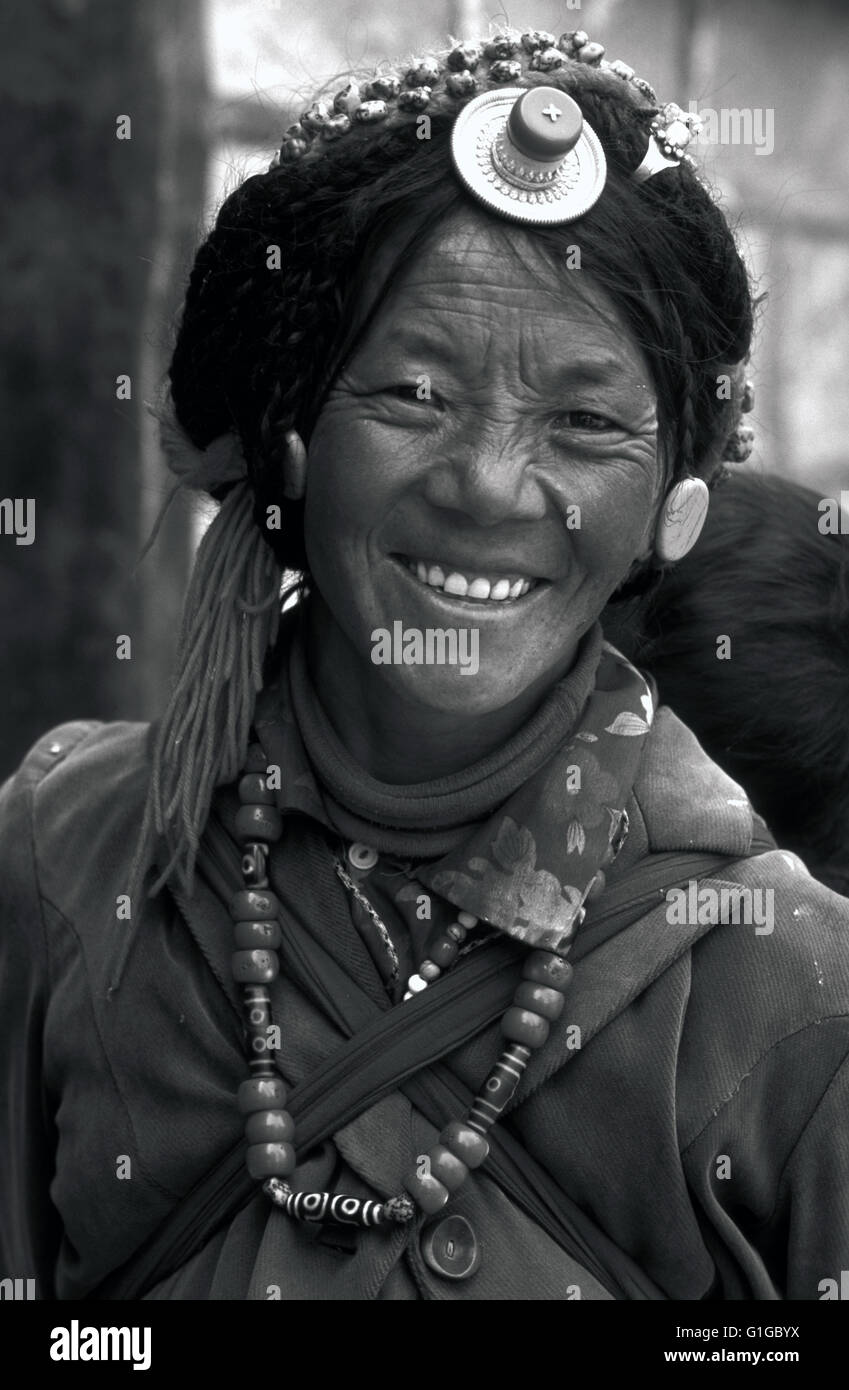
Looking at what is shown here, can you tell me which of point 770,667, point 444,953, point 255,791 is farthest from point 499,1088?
point 770,667

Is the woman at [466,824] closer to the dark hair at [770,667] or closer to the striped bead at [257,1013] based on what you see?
the striped bead at [257,1013]

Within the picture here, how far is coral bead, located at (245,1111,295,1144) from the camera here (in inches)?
76.8

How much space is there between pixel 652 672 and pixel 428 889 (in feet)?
2.29

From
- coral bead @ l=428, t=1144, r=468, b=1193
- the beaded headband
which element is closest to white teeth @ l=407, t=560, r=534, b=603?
the beaded headband

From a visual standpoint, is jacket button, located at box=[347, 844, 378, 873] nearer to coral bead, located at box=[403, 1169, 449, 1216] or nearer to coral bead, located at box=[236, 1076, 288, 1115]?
coral bead, located at box=[236, 1076, 288, 1115]

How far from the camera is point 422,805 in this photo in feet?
6.70

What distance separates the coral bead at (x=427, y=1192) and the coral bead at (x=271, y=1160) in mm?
157

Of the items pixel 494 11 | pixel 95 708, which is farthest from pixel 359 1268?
pixel 494 11

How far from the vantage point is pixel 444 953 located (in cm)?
199

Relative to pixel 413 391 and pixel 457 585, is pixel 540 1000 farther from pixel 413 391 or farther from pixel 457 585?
pixel 413 391

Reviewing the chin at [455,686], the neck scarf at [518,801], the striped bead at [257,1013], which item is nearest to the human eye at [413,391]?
the chin at [455,686]

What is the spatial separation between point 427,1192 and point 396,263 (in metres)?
1.09

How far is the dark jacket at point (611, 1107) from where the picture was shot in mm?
1917

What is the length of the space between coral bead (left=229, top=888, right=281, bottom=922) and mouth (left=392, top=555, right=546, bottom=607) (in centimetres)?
45
